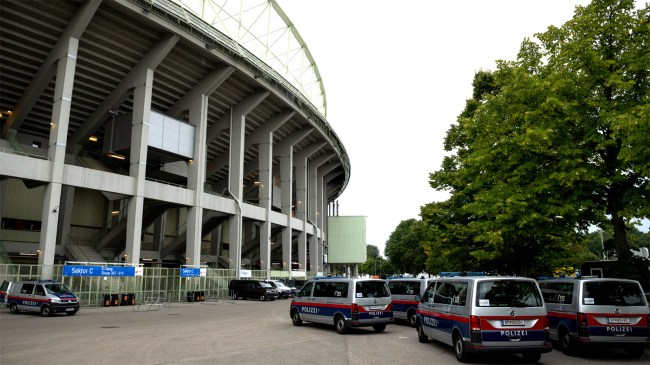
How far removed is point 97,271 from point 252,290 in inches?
530

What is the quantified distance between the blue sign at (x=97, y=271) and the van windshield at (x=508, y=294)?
21.9 m

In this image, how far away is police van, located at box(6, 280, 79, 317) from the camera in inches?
802

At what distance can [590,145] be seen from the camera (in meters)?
14.8

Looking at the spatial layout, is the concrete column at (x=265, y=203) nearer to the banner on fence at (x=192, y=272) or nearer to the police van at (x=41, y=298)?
the banner on fence at (x=192, y=272)

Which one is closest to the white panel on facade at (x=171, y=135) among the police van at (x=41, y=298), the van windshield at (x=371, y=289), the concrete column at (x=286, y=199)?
the police van at (x=41, y=298)

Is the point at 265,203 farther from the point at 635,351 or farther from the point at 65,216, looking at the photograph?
the point at 635,351

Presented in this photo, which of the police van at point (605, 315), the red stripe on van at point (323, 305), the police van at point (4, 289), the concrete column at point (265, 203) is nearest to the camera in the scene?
the police van at point (605, 315)

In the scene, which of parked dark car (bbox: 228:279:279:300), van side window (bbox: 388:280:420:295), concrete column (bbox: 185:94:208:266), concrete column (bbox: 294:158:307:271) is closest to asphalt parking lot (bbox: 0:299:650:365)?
van side window (bbox: 388:280:420:295)

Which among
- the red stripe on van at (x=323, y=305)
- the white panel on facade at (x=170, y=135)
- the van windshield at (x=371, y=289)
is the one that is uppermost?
the white panel on facade at (x=170, y=135)

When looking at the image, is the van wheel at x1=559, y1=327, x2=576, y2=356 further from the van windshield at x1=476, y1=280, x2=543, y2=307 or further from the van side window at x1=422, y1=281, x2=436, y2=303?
the van side window at x1=422, y1=281, x2=436, y2=303

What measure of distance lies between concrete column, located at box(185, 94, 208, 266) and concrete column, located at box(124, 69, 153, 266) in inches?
164

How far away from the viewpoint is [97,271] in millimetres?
25141

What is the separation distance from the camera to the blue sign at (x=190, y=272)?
29.6 m

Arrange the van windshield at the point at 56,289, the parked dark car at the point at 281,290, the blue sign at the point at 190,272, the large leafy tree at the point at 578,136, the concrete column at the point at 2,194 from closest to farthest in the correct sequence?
the large leafy tree at the point at 578,136 < the van windshield at the point at 56,289 < the blue sign at the point at 190,272 < the concrete column at the point at 2,194 < the parked dark car at the point at 281,290
